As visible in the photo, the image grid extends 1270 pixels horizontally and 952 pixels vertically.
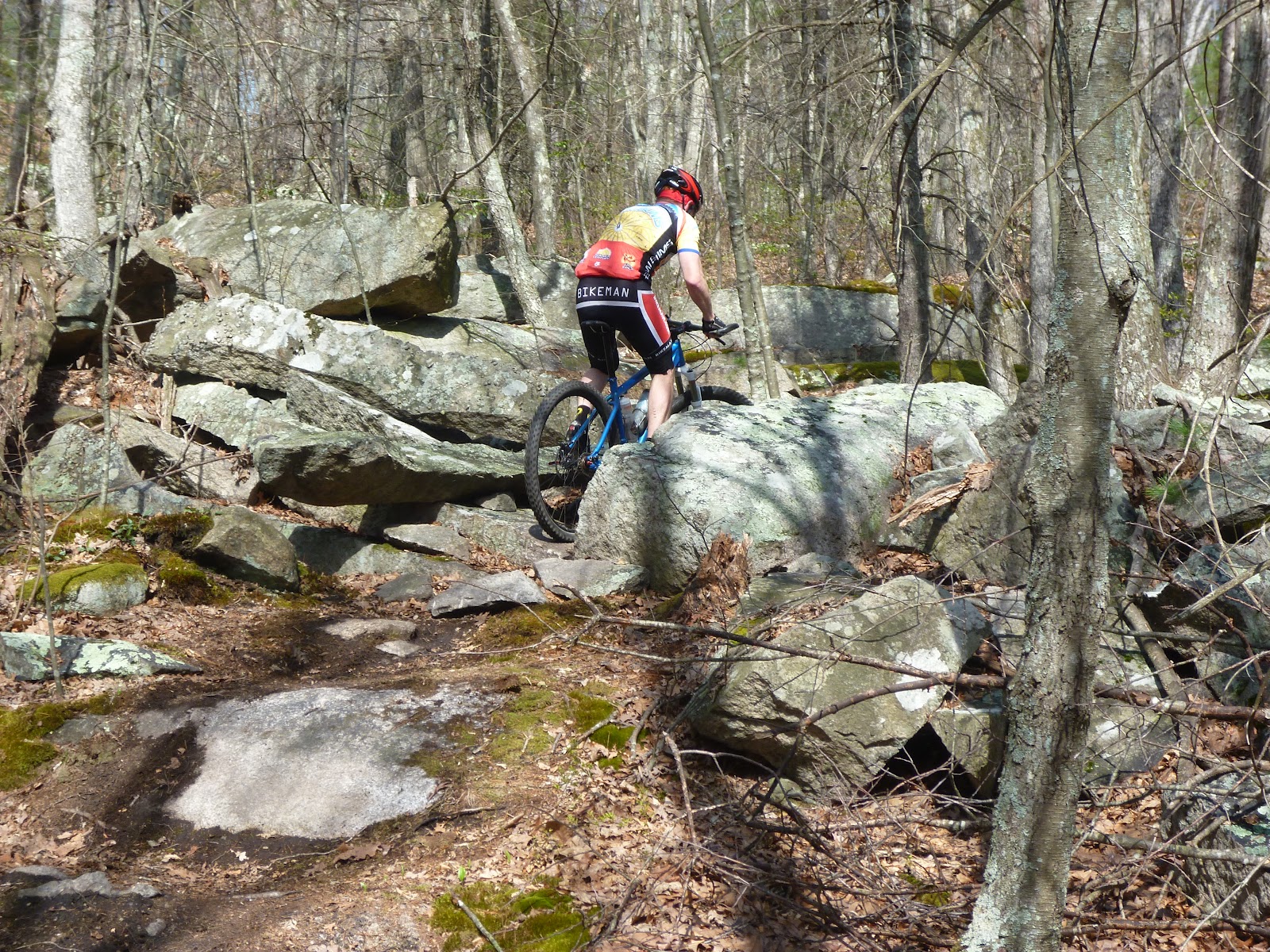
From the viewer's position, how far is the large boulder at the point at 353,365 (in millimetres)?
7594

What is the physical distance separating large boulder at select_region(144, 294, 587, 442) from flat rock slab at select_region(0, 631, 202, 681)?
11.2ft

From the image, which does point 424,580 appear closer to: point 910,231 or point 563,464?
point 563,464

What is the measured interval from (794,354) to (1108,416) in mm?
9663

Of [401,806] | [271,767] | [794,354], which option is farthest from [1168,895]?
[794,354]

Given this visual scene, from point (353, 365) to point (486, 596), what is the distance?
3.14m

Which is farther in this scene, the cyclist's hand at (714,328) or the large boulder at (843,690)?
the cyclist's hand at (714,328)

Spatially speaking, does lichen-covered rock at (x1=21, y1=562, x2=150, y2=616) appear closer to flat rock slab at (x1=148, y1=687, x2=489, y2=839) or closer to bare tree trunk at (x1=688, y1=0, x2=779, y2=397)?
flat rock slab at (x1=148, y1=687, x2=489, y2=839)

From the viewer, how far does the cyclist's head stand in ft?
20.8

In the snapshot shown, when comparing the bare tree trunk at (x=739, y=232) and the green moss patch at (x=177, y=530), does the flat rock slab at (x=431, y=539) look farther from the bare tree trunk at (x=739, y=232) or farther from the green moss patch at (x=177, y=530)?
the bare tree trunk at (x=739, y=232)

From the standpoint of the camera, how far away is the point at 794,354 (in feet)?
38.2

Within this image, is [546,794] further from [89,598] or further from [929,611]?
[89,598]

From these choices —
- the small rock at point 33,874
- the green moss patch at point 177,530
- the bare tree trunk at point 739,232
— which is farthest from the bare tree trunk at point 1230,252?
the small rock at point 33,874

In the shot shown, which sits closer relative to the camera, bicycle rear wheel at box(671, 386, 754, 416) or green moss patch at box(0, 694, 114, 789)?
green moss patch at box(0, 694, 114, 789)

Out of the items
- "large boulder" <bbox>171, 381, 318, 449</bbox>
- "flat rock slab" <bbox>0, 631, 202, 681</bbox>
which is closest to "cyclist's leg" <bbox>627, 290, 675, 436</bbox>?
"large boulder" <bbox>171, 381, 318, 449</bbox>
